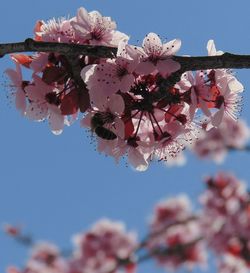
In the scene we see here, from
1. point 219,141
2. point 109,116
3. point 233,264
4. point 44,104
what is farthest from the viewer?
point 219,141

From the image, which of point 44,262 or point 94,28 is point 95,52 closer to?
point 94,28

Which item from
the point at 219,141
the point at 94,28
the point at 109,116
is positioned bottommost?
the point at 109,116

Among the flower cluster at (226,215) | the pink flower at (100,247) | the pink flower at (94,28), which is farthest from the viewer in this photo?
the pink flower at (100,247)

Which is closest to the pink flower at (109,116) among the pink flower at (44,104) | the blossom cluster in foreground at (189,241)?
the pink flower at (44,104)

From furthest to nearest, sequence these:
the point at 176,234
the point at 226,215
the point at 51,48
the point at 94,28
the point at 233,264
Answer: the point at 176,234 < the point at 226,215 < the point at 233,264 < the point at 94,28 < the point at 51,48

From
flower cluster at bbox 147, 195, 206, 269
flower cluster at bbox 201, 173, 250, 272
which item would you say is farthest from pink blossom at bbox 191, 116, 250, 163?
flower cluster at bbox 201, 173, 250, 272

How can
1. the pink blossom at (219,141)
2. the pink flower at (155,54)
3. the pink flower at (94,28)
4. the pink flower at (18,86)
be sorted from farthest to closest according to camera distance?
the pink blossom at (219,141), the pink flower at (18,86), the pink flower at (94,28), the pink flower at (155,54)

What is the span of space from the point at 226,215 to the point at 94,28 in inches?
345

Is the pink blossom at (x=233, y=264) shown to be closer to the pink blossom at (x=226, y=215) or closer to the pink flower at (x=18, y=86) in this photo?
the pink blossom at (x=226, y=215)

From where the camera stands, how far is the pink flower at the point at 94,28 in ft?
8.57

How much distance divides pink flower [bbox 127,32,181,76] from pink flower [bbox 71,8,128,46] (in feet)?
0.86

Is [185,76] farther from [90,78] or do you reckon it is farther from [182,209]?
[182,209]

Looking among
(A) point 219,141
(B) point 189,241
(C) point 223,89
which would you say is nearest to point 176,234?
(B) point 189,241

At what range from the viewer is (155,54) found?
2465 millimetres
